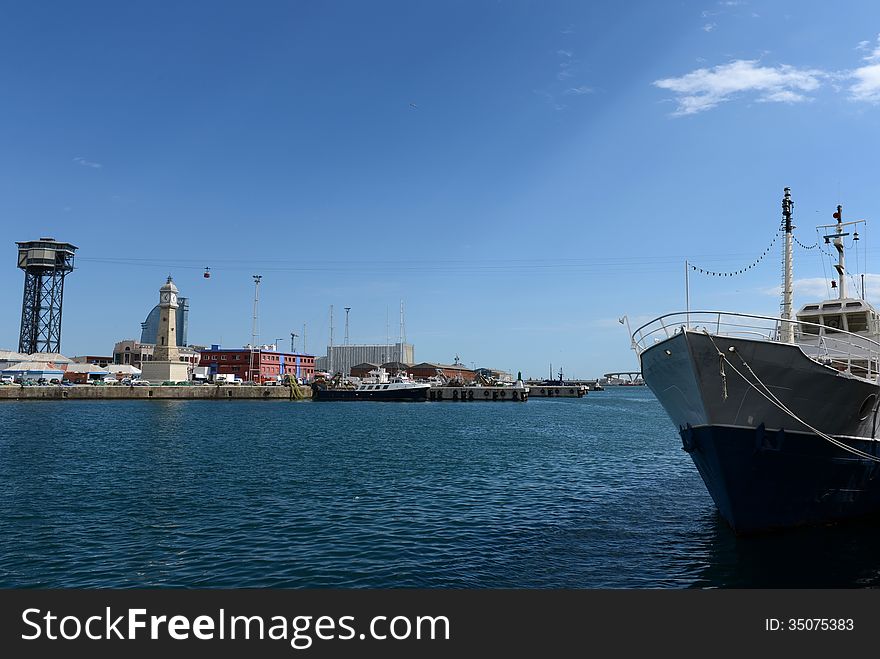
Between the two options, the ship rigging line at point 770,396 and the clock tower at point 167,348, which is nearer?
the ship rigging line at point 770,396

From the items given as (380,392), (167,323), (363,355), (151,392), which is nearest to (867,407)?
(380,392)

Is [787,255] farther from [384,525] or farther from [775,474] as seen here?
[384,525]

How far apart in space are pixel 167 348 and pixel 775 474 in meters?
101

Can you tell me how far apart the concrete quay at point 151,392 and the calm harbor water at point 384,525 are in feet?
206

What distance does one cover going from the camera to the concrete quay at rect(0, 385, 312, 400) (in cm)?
8325

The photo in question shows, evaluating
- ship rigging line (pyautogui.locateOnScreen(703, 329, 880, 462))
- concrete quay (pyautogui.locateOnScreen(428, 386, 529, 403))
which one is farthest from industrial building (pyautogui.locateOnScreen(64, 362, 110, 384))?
ship rigging line (pyautogui.locateOnScreen(703, 329, 880, 462))

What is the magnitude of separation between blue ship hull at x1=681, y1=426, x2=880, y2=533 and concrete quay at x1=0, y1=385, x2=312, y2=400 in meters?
90.4

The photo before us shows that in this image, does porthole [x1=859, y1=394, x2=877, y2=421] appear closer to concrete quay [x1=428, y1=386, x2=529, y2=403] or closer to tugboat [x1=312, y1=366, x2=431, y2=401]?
tugboat [x1=312, y1=366, x2=431, y2=401]

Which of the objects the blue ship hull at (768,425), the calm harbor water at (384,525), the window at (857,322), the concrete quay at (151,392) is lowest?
the concrete quay at (151,392)

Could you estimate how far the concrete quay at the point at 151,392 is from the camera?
83.2 metres

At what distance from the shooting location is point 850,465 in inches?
541

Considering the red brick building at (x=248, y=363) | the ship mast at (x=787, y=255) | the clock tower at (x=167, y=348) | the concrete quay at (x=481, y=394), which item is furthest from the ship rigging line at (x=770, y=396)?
the red brick building at (x=248, y=363)

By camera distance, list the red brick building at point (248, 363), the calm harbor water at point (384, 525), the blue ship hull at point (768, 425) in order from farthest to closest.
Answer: the red brick building at point (248, 363) < the blue ship hull at point (768, 425) < the calm harbor water at point (384, 525)

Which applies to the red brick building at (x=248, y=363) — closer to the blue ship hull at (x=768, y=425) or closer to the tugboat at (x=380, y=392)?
the tugboat at (x=380, y=392)
